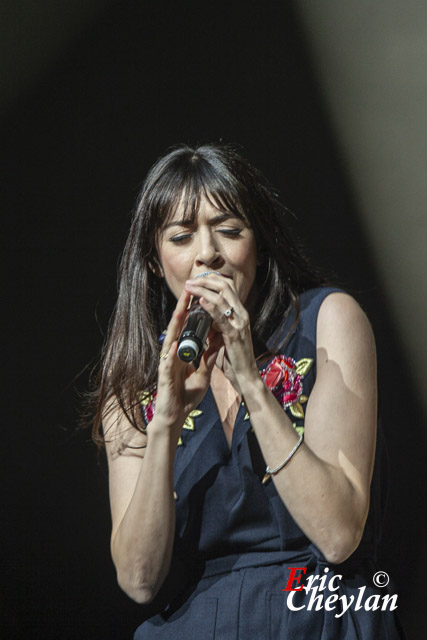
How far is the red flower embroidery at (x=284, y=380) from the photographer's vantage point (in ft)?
5.03

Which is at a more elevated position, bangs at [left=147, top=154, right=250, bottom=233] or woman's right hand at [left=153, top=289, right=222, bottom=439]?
bangs at [left=147, top=154, right=250, bottom=233]

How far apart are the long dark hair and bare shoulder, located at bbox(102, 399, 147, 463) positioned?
0.02m

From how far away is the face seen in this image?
1.59 m

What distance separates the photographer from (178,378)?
148 cm

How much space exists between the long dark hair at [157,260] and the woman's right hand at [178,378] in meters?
0.22

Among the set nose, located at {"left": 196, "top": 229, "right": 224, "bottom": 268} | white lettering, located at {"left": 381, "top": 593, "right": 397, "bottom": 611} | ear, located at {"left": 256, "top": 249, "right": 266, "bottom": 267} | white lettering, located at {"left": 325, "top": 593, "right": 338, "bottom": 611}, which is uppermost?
nose, located at {"left": 196, "top": 229, "right": 224, "bottom": 268}

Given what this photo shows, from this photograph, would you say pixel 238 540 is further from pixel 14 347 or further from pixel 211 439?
pixel 14 347

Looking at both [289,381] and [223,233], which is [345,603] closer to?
[289,381]

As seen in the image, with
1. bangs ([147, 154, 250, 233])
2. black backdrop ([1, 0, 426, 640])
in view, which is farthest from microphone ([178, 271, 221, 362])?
black backdrop ([1, 0, 426, 640])

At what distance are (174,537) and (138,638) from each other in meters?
0.23

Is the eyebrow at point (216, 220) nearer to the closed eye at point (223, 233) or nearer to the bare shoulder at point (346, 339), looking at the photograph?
the closed eye at point (223, 233)

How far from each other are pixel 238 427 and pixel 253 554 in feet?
0.88

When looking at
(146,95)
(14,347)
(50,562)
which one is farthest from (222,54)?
(50,562)

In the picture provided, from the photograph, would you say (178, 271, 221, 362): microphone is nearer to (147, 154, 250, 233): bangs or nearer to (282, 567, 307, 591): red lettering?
(147, 154, 250, 233): bangs
